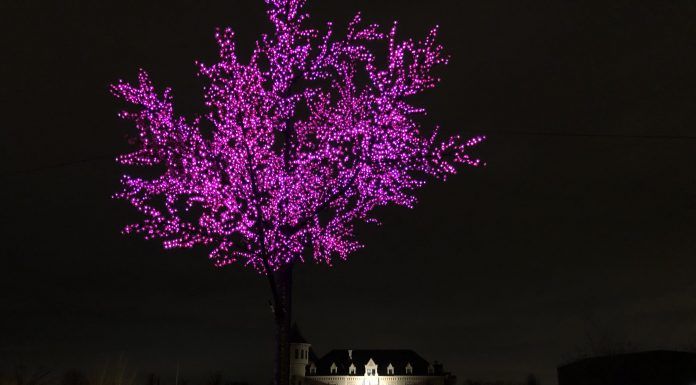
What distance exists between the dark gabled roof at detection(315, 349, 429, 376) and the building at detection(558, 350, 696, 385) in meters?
61.4

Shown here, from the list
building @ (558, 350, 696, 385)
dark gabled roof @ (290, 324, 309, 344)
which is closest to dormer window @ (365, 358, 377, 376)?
dark gabled roof @ (290, 324, 309, 344)

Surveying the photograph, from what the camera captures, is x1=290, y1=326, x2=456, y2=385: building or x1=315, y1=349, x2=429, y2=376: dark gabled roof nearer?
x1=290, y1=326, x2=456, y2=385: building

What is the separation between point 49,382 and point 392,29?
27.9 ft

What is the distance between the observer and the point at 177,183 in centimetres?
1274

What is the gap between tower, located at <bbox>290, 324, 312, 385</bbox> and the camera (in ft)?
279

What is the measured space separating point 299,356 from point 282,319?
245 feet

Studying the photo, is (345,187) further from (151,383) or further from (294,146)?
(151,383)

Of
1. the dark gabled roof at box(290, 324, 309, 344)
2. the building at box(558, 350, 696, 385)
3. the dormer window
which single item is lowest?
the building at box(558, 350, 696, 385)

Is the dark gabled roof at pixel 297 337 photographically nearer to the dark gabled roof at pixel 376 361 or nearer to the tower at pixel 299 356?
the tower at pixel 299 356

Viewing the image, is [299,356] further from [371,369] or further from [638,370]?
[638,370]

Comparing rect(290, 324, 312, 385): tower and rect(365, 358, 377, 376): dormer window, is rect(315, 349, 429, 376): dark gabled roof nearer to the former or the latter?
rect(365, 358, 377, 376): dormer window

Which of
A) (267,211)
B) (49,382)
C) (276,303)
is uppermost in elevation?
(267,211)

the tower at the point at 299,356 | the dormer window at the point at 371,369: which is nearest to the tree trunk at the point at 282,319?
the tower at the point at 299,356

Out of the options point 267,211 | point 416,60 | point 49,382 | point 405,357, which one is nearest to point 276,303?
point 267,211
